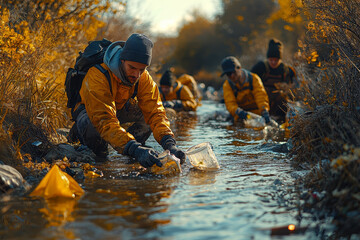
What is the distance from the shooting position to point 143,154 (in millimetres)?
5039

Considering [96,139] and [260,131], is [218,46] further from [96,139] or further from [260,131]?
[96,139]

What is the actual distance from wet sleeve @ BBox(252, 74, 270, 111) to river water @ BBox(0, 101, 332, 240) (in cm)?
423

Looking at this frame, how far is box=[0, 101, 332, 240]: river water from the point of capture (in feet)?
11.0

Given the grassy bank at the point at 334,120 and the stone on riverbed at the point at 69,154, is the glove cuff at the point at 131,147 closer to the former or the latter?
the stone on riverbed at the point at 69,154

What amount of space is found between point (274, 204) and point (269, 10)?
116 feet

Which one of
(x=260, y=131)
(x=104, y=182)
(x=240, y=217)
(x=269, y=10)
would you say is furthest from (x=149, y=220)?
(x=269, y=10)

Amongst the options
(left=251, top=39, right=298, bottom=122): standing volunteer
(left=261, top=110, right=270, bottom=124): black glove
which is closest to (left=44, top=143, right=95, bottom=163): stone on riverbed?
(left=261, top=110, right=270, bottom=124): black glove

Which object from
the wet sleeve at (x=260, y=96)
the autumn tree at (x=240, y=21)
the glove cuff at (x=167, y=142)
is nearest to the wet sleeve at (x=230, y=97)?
the wet sleeve at (x=260, y=96)

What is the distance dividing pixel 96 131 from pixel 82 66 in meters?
0.85

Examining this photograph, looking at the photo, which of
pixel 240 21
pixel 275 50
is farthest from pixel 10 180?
pixel 240 21

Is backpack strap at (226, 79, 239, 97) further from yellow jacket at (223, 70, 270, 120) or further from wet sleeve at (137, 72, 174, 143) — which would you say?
wet sleeve at (137, 72, 174, 143)

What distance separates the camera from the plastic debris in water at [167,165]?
5.06m

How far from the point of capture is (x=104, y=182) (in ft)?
16.2

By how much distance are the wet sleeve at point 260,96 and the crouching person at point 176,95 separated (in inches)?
108
